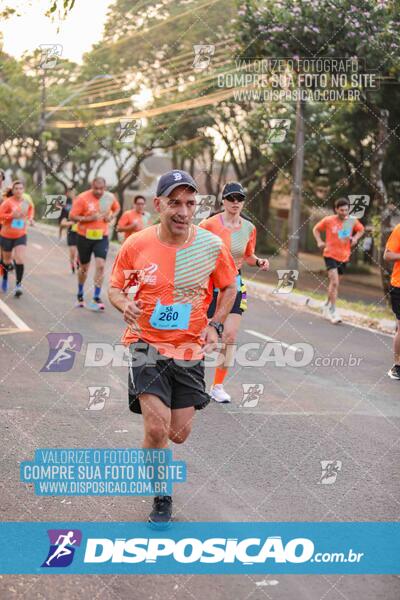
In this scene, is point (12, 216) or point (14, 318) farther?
point (12, 216)

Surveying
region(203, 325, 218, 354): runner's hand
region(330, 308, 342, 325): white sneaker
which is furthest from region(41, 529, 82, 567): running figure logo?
region(330, 308, 342, 325): white sneaker

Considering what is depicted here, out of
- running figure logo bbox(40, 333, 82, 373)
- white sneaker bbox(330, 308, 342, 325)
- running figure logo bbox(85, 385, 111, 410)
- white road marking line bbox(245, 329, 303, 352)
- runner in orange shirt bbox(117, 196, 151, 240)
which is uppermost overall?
runner in orange shirt bbox(117, 196, 151, 240)

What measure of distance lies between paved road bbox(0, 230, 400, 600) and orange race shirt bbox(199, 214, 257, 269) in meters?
1.41

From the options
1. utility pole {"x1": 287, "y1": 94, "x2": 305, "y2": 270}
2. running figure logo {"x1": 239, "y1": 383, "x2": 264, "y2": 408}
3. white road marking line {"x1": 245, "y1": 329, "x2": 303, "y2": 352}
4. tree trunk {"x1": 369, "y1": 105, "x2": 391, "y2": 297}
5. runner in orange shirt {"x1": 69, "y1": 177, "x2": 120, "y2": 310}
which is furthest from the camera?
utility pole {"x1": 287, "y1": 94, "x2": 305, "y2": 270}

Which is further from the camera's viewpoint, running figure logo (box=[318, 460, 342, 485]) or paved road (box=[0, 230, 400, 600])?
running figure logo (box=[318, 460, 342, 485])

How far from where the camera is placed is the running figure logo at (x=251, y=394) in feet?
27.8

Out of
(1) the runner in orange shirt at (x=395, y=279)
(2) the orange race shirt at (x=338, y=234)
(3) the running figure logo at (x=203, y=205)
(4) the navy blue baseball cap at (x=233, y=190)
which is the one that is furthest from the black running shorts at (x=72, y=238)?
(4) the navy blue baseball cap at (x=233, y=190)

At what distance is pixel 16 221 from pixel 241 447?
30.2 ft

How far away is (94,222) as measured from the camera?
14523 mm

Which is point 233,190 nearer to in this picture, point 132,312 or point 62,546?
point 132,312

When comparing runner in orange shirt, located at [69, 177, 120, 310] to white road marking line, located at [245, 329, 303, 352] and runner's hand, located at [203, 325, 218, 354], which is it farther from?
runner's hand, located at [203, 325, 218, 354]

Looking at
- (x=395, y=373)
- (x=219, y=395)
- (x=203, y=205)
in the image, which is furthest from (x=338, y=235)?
(x=219, y=395)

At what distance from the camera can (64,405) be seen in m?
8.05

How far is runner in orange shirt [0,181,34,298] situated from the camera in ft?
49.4
